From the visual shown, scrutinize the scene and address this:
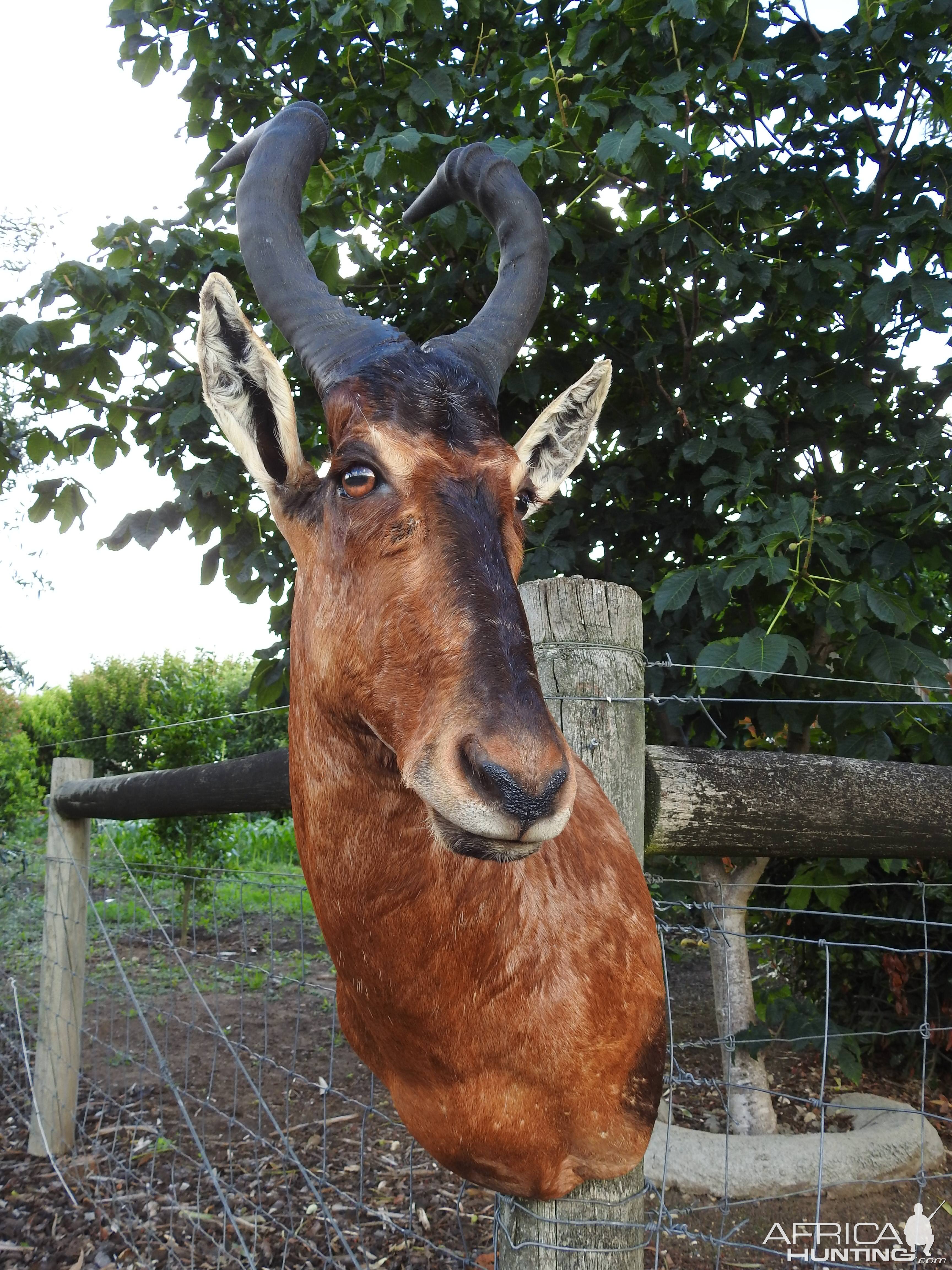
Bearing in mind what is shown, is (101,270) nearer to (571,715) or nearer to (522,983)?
(571,715)

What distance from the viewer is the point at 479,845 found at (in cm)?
109

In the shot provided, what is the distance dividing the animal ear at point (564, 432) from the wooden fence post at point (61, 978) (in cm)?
335

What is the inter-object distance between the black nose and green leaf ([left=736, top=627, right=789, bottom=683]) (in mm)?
1442

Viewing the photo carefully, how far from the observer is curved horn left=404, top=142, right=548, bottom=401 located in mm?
1577

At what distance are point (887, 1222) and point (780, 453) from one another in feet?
9.37

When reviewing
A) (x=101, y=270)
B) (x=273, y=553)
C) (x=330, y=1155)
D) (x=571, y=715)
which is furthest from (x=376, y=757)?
(x=330, y=1155)

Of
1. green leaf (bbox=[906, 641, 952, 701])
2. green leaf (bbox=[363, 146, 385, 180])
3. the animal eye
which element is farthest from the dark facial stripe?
green leaf (bbox=[906, 641, 952, 701])

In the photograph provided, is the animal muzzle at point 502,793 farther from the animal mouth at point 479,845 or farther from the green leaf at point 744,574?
the green leaf at point 744,574

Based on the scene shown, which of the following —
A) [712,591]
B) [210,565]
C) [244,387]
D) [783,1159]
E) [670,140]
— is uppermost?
[670,140]

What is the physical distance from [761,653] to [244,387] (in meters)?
1.55

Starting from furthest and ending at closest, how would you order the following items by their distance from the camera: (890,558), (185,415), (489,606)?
(185,415)
(890,558)
(489,606)

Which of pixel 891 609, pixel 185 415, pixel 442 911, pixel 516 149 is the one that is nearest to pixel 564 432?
pixel 442 911

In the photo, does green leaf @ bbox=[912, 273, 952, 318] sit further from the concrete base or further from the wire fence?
the concrete base

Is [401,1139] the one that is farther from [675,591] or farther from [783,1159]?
[675,591]
